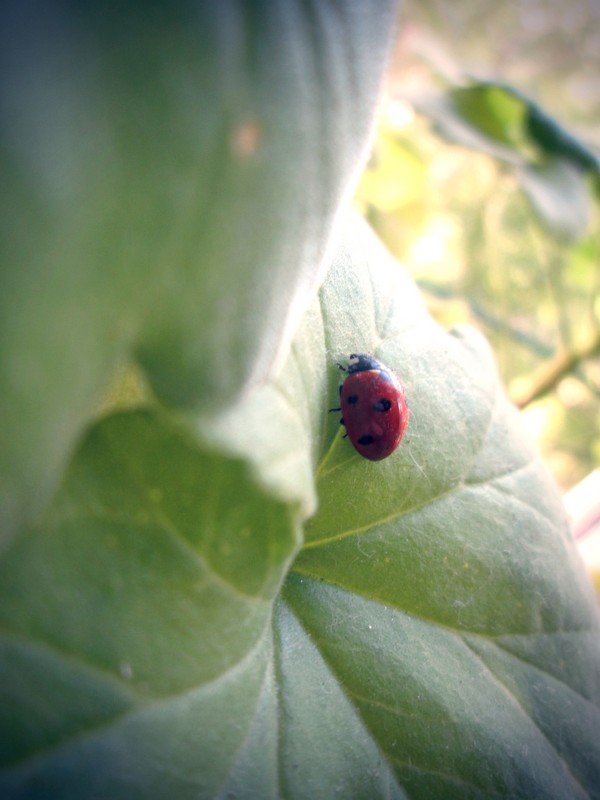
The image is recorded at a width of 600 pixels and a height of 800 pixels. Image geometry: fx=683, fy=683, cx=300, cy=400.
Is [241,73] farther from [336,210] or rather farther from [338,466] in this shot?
[338,466]

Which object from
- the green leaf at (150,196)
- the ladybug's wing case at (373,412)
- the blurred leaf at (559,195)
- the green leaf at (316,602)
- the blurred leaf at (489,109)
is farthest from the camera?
the blurred leaf at (489,109)

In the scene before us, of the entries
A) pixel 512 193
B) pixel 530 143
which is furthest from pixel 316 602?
pixel 512 193

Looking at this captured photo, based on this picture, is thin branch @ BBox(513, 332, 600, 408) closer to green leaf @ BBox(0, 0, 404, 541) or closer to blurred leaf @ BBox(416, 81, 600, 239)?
blurred leaf @ BBox(416, 81, 600, 239)

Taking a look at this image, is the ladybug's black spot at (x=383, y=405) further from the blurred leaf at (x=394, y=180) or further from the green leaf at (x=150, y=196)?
the blurred leaf at (x=394, y=180)

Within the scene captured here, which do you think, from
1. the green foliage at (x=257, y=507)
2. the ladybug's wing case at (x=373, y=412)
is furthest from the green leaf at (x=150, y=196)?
the ladybug's wing case at (x=373, y=412)

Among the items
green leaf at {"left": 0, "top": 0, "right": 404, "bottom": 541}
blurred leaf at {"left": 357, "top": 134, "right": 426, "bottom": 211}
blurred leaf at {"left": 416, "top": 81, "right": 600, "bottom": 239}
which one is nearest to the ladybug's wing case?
green leaf at {"left": 0, "top": 0, "right": 404, "bottom": 541}

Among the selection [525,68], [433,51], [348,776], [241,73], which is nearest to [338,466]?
[348,776]
